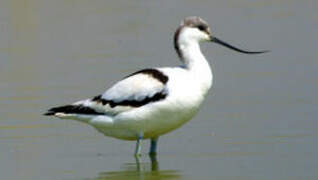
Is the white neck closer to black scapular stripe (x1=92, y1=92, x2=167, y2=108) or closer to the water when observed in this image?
black scapular stripe (x1=92, y1=92, x2=167, y2=108)

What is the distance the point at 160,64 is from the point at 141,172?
480 cm

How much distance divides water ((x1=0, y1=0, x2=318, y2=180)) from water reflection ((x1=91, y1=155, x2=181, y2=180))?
0.01 metres

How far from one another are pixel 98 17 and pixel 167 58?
167 inches

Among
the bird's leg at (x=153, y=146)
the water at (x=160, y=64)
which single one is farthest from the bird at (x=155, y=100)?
the water at (x=160, y=64)

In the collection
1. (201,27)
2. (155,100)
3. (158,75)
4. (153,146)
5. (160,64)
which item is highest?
(160,64)

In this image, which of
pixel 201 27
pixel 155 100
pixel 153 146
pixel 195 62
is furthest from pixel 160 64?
pixel 155 100

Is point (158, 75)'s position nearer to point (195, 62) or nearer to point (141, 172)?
point (195, 62)

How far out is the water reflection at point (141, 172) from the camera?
378 inches

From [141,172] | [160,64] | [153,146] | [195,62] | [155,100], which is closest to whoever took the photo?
[141,172]

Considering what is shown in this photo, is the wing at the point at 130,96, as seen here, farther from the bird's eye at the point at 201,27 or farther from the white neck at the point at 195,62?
the bird's eye at the point at 201,27

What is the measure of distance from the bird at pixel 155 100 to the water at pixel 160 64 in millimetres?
279

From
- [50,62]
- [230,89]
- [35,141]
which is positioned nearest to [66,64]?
[50,62]

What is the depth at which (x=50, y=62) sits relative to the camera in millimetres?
15461

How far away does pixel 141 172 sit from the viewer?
32.3ft
